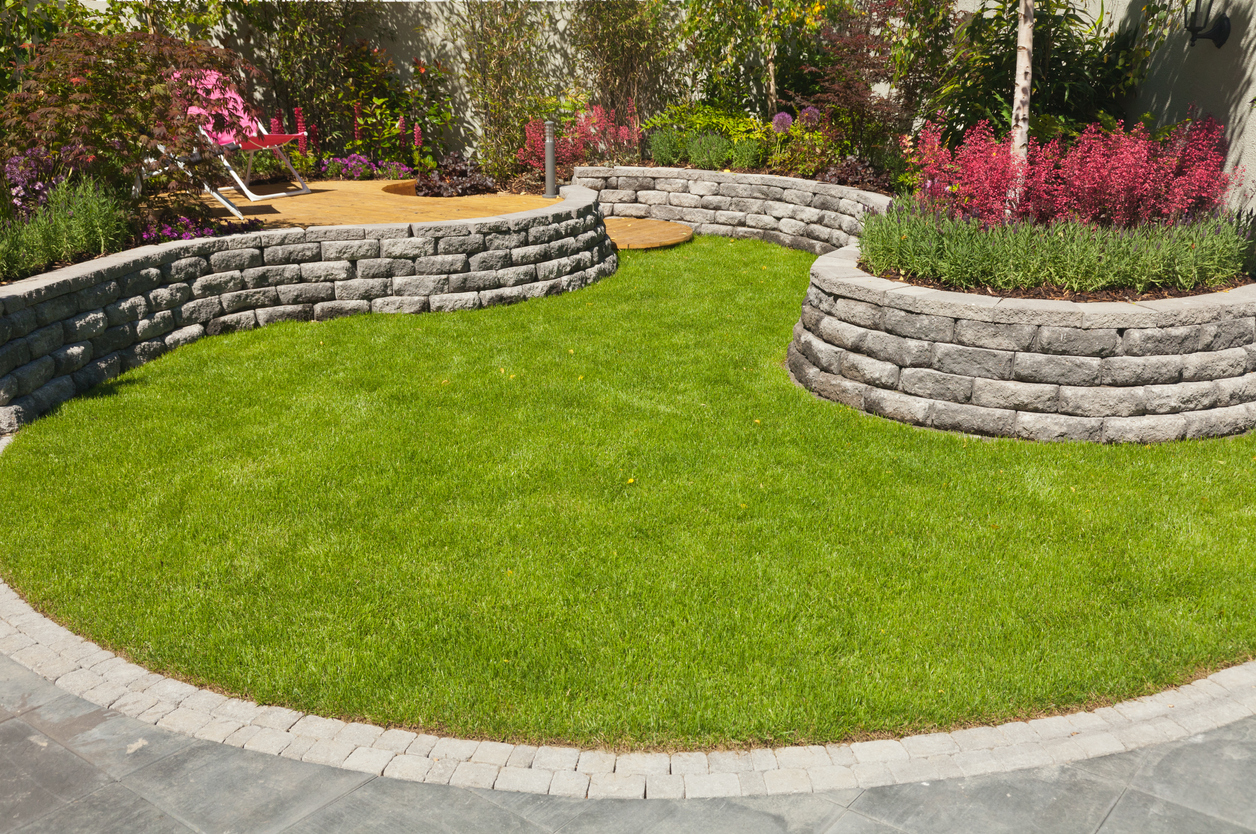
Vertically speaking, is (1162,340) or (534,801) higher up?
(1162,340)

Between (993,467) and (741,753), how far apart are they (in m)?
2.79

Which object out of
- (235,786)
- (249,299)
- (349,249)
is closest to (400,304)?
(349,249)

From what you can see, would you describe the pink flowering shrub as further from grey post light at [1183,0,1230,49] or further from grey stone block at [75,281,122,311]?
grey stone block at [75,281,122,311]

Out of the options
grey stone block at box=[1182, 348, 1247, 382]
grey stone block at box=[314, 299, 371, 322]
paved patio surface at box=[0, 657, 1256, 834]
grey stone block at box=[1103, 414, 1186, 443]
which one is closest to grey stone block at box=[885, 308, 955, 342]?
grey stone block at box=[1103, 414, 1186, 443]

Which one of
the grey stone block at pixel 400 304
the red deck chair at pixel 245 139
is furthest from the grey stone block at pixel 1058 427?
the red deck chair at pixel 245 139

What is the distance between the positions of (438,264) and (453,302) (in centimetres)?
35

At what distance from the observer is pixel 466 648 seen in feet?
11.6

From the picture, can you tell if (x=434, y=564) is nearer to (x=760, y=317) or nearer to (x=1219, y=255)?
(x=760, y=317)

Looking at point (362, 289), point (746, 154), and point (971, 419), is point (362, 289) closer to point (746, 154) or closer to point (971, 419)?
point (971, 419)

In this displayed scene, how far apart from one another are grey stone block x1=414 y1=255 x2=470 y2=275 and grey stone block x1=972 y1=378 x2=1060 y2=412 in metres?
4.56

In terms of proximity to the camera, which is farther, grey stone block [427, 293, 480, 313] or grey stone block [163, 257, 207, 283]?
grey stone block [427, 293, 480, 313]

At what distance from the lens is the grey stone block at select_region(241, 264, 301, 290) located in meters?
7.57

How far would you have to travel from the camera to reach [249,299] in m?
7.60

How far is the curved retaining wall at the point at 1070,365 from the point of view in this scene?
5.29 metres
